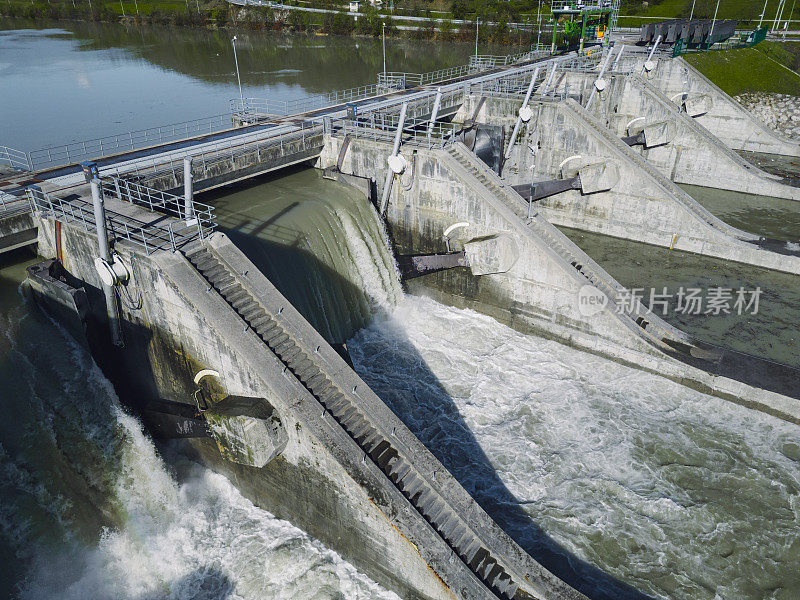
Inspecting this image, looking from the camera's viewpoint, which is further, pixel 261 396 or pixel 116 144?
pixel 116 144

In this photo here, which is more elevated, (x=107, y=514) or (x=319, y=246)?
(x=319, y=246)

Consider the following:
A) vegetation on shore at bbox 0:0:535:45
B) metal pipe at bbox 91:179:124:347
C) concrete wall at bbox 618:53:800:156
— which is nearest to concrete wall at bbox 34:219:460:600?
metal pipe at bbox 91:179:124:347

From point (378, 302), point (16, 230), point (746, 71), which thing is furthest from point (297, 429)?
point (746, 71)

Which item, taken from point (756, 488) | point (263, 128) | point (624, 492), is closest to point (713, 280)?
point (756, 488)

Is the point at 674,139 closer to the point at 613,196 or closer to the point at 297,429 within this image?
the point at 613,196

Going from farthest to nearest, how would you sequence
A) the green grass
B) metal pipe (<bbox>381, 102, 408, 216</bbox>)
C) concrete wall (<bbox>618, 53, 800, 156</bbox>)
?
the green grass, concrete wall (<bbox>618, 53, 800, 156</bbox>), metal pipe (<bbox>381, 102, 408, 216</bbox>)

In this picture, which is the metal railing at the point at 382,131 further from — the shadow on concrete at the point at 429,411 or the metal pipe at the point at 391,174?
the shadow on concrete at the point at 429,411

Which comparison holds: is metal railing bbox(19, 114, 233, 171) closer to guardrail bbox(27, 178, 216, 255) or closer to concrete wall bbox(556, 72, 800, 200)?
guardrail bbox(27, 178, 216, 255)
